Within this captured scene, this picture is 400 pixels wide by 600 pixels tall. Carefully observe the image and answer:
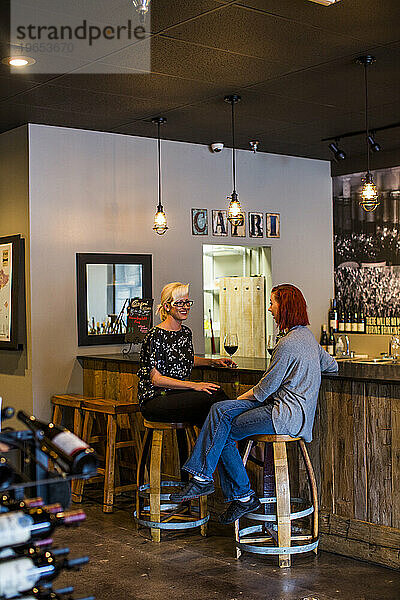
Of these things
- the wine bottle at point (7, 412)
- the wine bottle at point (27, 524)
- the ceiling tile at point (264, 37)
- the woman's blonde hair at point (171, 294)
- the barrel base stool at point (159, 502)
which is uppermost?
the ceiling tile at point (264, 37)

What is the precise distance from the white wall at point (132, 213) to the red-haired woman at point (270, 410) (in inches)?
91.7

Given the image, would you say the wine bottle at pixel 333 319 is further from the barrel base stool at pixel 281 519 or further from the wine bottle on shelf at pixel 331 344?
the barrel base stool at pixel 281 519

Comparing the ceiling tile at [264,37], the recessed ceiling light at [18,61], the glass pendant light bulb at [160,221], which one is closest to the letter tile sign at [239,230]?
the glass pendant light bulb at [160,221]

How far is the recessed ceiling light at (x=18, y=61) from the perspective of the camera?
4.55 meters

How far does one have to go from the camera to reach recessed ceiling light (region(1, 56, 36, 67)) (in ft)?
14.9

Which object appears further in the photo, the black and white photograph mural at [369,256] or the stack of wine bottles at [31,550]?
the black and white photograph mural at [369,256]

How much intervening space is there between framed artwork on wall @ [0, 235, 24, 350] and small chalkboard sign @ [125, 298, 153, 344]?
35.5 inches

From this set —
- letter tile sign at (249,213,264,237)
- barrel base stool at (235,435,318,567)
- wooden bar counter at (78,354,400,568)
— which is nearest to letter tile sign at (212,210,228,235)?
letter tile sign at (249,213,264,237)

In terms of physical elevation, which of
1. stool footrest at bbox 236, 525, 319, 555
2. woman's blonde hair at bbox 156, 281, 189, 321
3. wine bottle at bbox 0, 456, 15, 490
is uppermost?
woman's blonde hair at bbox 156, 281, 189, 321

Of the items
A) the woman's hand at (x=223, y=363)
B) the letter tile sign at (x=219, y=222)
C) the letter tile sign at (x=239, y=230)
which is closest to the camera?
the woman's hand at (x=223, y=363)

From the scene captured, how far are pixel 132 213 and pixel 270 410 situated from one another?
3.12 metres

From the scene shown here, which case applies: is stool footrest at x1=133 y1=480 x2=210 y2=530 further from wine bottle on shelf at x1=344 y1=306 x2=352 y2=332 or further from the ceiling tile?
wine bottle on shelf at x1=344 y1=306 x2=352 y2=332

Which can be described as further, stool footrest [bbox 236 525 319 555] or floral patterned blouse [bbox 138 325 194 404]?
floral patterned blouse [bbox 138 325 194 404]

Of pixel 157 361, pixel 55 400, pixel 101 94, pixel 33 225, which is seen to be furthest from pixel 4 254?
pixel 157 361
